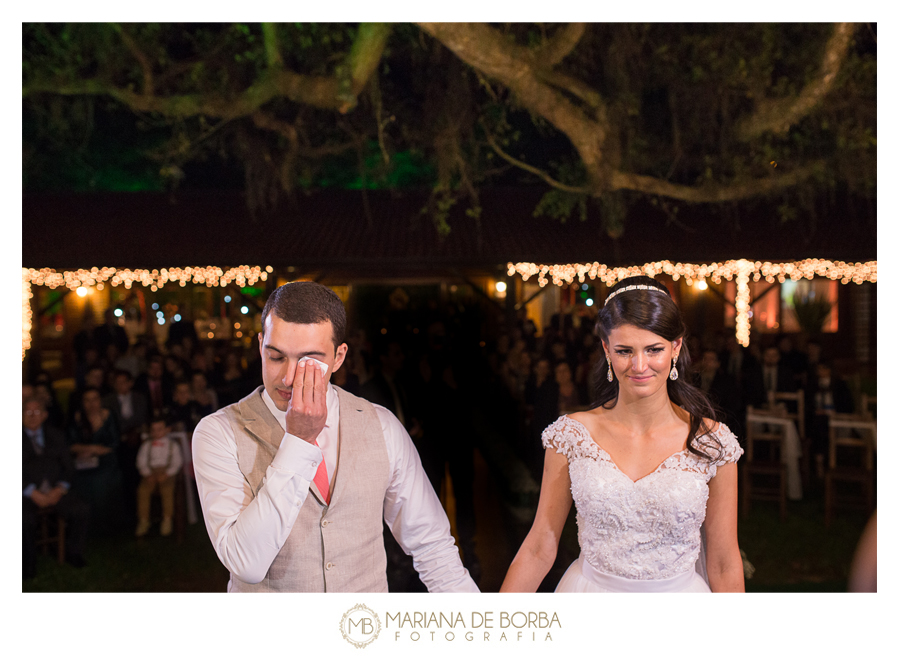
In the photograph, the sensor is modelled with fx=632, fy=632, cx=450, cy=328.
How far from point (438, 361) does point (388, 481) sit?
1.76m

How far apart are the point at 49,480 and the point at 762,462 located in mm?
5788

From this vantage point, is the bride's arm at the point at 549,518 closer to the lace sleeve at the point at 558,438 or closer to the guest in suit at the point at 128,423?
the lace sleeve at the point at 558,438

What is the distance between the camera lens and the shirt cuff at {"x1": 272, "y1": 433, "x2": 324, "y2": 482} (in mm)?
1968

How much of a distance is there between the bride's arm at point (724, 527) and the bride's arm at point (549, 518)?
534 millimetres

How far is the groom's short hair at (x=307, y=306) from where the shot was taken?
2.18 meters

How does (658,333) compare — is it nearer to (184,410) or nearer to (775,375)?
(184,410)

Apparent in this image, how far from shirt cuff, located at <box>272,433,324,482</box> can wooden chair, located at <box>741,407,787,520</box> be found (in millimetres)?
4599

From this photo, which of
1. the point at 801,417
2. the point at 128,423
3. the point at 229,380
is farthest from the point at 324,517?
the point at 801,417

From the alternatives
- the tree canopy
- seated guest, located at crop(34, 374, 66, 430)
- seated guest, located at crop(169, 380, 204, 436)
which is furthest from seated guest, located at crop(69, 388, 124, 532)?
the tree canopy

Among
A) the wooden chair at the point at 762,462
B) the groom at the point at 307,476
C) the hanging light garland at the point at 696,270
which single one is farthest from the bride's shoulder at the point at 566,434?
the hanging light garland at the point at 696,270
